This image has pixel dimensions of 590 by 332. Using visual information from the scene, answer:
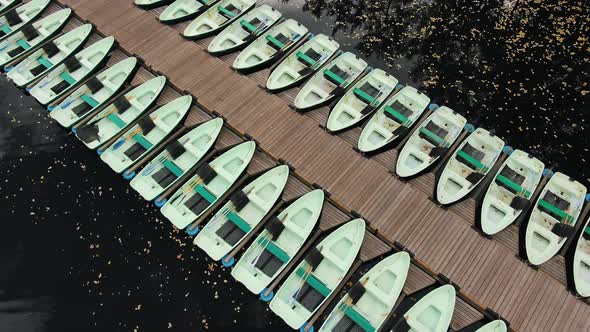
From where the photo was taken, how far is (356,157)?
1543 cm

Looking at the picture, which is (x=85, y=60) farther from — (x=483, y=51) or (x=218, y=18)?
(x=483, y=51)

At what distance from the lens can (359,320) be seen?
12148 millimetres

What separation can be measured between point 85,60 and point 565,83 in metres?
24.2

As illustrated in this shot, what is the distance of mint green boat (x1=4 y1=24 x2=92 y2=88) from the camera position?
1736 cm

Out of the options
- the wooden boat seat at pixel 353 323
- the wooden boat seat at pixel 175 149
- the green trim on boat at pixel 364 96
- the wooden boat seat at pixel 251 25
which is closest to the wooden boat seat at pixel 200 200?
the wooden boat seat at pixel 175 149

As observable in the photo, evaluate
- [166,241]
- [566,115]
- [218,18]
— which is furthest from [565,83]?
[166,241]

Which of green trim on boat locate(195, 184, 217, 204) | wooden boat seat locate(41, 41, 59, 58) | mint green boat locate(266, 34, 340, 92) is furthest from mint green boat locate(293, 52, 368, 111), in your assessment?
wooden boat seat locate(41, 41, 59, 58)

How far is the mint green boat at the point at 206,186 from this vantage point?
14.2 m

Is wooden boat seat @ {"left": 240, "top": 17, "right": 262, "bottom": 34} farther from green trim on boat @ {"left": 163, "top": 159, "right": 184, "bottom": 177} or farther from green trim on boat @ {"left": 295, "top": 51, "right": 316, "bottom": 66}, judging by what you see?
green trim on boat @ {"left": 163, "top": 159, "right": 184, "bottom": 177}

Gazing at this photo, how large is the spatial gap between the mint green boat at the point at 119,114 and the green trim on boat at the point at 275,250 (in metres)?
8.05

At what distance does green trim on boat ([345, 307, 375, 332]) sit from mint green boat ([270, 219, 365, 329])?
2.96ft

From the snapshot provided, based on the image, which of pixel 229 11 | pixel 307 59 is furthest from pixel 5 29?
pixel 307 59

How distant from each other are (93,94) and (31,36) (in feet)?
17.5

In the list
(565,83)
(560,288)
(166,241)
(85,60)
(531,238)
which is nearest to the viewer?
(560,288)
